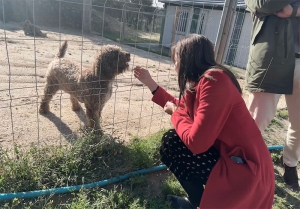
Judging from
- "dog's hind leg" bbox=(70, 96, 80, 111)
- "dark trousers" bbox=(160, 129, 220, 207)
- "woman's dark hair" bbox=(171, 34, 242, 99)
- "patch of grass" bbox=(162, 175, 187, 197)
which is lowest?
"patch of grass" bbox=(162, 175, 187, 197)

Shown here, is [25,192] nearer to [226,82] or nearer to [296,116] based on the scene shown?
[226,82]

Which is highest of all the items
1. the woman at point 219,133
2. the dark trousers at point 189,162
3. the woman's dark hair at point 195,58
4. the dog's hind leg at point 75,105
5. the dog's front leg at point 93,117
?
the woman's dark hair at point 195,58

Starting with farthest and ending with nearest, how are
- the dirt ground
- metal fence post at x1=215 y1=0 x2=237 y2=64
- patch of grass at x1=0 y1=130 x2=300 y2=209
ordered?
metal fence post at x1=215 y1=0 x2=237 y2=64, the dirt ground, patch of grass at x1=0 y1=130 x2=300 y2=209

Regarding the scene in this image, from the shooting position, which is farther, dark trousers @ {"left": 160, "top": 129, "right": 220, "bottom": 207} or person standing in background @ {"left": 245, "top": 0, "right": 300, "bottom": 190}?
person standing in background @ {"left": 245, "top": 0, "right": 300, "bottom": 190}

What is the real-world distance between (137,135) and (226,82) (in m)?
2.26

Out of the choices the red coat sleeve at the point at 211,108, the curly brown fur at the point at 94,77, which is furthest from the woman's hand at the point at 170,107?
the curly brown fur at the point at 94,77

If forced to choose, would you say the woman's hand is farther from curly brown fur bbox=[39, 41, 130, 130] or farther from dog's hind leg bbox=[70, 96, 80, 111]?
dog's hind leg bbox=[70, 96, 80, 111]

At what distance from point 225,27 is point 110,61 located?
171 cm

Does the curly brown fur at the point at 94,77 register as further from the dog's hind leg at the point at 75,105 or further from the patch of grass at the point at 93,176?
the patch of grass at the point at 93,176

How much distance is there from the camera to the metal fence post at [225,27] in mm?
3609

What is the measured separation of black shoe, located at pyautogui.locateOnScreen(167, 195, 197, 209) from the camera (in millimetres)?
2602

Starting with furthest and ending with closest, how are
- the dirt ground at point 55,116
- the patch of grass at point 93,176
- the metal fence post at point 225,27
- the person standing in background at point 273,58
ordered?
the metal fence post at point 225,27, the dirt ground at point 55,116, the person standing in background at point 273,58, the patch of grass at point 93,176

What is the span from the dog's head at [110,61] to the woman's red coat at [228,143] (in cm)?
176

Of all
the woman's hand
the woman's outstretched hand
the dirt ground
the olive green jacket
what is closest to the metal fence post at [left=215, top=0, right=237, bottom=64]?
the olive green jacket
